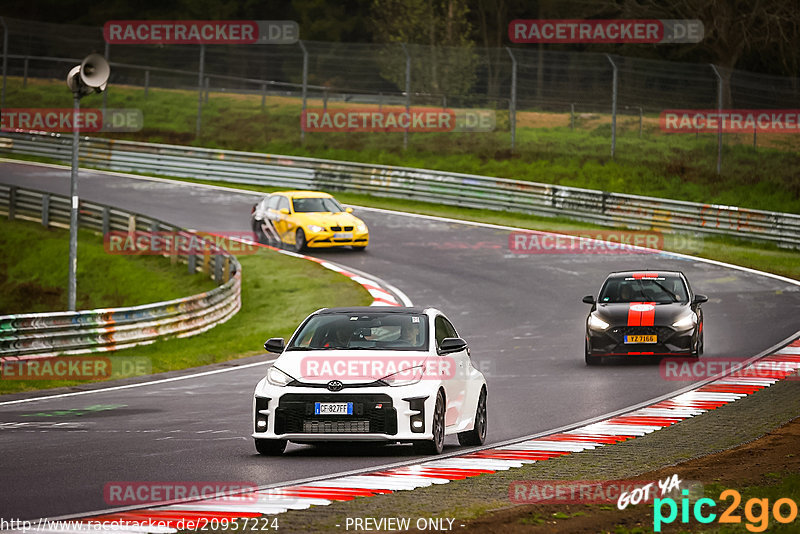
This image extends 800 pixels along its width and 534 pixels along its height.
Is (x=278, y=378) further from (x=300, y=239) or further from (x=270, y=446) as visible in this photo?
(x=300, y=239)

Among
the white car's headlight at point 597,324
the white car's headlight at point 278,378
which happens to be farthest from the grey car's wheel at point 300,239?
the white car's headlight at point 278,378

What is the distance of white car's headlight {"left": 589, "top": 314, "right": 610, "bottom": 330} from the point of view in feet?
60.5

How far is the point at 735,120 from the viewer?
121 feet

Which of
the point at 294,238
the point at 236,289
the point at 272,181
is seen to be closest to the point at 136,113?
the point at 272,181

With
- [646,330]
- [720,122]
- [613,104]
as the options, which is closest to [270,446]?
[646,330]

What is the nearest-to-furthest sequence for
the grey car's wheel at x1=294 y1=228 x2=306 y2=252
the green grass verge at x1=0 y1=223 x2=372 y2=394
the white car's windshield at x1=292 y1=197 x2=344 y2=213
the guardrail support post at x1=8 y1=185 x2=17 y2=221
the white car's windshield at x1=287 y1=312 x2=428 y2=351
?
the white car's windshield at x1=287 y1=312 x2=428 y2=351
the green grass verge at x1=0 y1=223 x2=372 y2=394
the grey car's wheel at x1=294 y1=228 x2=306 y2=252
the white car's windshield at x1=292 y1=197 x2=344 y2=213
the guardrail support post at x1=8 y1=185 x2=17 y2=221

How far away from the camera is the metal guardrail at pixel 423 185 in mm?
32719

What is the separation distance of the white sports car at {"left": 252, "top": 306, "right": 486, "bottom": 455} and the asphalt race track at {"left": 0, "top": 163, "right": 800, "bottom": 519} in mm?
322

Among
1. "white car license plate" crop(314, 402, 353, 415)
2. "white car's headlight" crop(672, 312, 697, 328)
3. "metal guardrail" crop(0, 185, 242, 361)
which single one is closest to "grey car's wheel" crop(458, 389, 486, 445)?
"white car license plate" crop(314, 402, 353, 415)

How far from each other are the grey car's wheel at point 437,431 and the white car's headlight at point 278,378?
1.29 m

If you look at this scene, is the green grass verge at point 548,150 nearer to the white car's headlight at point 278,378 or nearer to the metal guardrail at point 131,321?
the metal guardrail at point 131,321

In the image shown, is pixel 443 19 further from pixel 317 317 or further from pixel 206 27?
pixel 317 317

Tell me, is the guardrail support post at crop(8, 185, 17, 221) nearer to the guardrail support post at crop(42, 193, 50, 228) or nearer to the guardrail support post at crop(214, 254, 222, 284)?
the guardrail support post at crop(42, 193, 50, 228)

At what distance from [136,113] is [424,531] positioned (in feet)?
157
